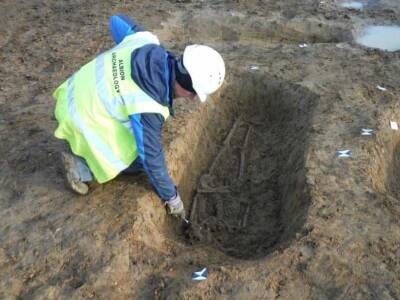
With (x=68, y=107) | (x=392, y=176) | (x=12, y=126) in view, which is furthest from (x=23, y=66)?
(x=392, y=176)

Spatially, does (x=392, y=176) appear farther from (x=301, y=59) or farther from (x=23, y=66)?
(x=23, y=66)

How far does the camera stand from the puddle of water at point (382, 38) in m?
7.68

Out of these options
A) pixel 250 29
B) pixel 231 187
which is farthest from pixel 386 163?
pixel 250 29

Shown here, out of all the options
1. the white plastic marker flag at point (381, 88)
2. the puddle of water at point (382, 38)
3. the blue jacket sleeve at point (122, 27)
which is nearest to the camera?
the blue jacket sleeve at point (122, 27)

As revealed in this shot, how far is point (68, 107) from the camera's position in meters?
3.93

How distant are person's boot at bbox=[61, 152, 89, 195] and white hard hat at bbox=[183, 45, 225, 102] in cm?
128

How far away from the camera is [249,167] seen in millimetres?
5555

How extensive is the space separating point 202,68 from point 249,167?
2199 millimetres

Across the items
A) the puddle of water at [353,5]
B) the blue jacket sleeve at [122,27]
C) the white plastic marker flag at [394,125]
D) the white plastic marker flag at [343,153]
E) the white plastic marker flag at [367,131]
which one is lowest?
the puddle of water at [353,5]

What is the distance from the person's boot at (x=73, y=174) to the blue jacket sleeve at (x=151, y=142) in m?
0.71

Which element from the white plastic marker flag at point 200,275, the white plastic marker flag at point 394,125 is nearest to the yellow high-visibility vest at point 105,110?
the white plastic marker flag at point 200,275

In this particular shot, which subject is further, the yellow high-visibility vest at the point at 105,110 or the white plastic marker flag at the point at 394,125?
the white plastic marker flag at the point at 394,125

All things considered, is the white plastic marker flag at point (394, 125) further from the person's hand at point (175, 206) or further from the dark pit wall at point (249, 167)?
the person's hand at point (175, 206)

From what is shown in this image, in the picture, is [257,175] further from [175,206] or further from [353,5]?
[353,5]
